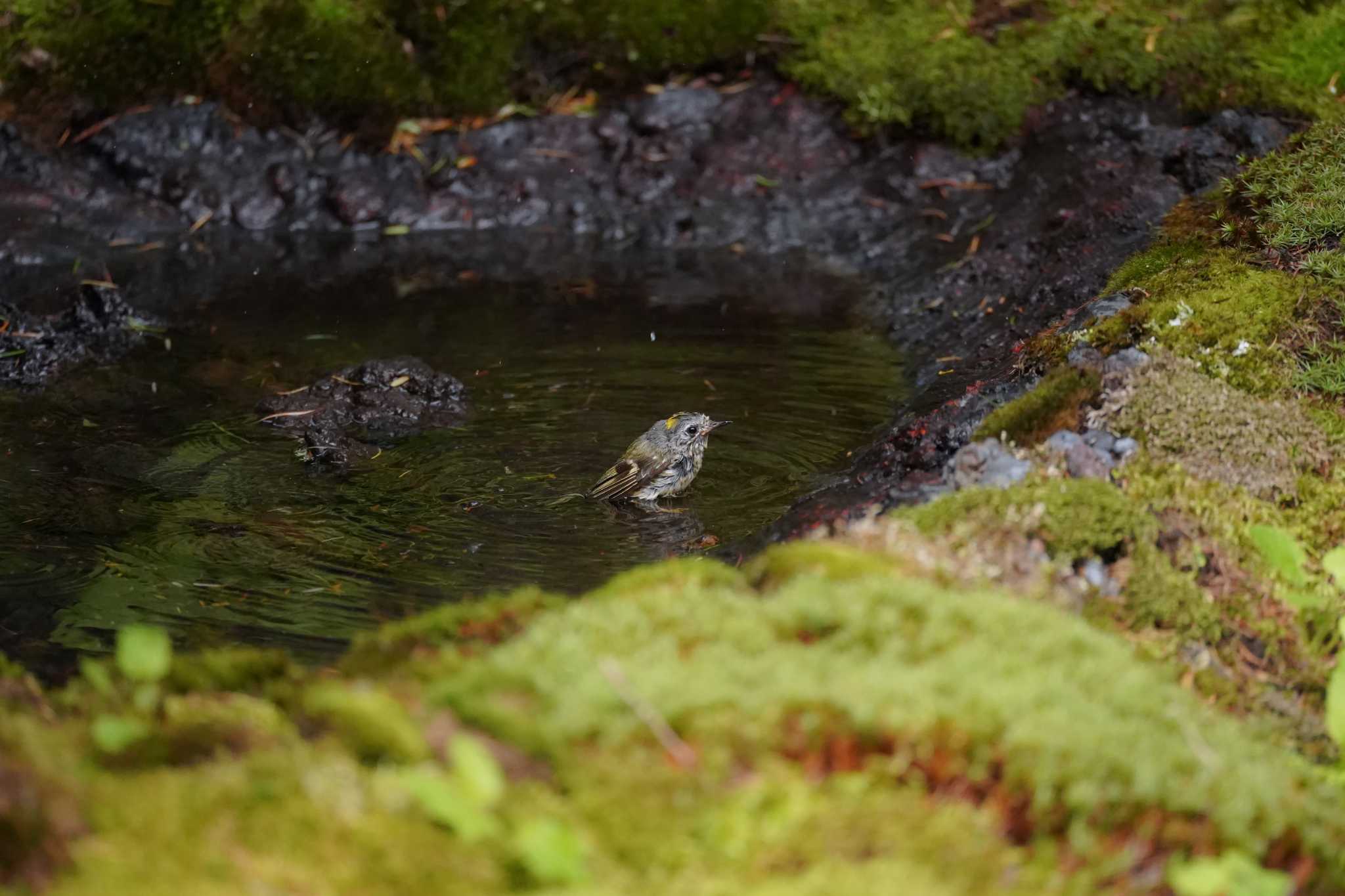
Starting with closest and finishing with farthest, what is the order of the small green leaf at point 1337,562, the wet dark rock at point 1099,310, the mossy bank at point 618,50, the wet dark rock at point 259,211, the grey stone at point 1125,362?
the small green leaf at point 1337,562, the grey stone at point 1125,362, the wet dark rock at point 1099,310, the mossy bank at point 618,50, the wet dark rock at point 259,211

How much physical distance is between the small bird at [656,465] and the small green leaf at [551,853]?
5032 millimetres

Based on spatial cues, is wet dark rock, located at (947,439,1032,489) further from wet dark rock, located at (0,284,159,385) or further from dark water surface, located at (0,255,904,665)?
wet dark rock, located at (0,284,159,385)

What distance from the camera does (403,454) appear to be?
27.3 feet

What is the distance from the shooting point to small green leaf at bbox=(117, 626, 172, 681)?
3525 millimetres

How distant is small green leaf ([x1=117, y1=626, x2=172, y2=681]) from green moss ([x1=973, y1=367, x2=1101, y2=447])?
136 inches

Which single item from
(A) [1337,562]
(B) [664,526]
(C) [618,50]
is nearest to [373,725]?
(A) [1337,562]

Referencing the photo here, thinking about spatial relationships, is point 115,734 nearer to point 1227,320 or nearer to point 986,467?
point 986,467

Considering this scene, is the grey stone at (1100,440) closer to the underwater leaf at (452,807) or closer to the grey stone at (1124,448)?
the grey stone at (1124,448)

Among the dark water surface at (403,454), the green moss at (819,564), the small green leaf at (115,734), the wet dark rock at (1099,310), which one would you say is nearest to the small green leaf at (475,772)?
the small green leaf at (115,734)

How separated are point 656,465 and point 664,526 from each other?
0.45m

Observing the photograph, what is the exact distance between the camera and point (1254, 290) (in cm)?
659

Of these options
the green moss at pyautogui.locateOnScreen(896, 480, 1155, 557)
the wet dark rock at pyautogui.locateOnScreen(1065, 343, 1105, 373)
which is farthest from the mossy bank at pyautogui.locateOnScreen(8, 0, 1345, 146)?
the green moss at pyautogui.locateOnScreen(896, 480, 1155, 557)

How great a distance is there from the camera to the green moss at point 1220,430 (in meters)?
5.47

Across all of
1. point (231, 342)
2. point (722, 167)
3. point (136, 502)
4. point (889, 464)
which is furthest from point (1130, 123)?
point (136, 502)
